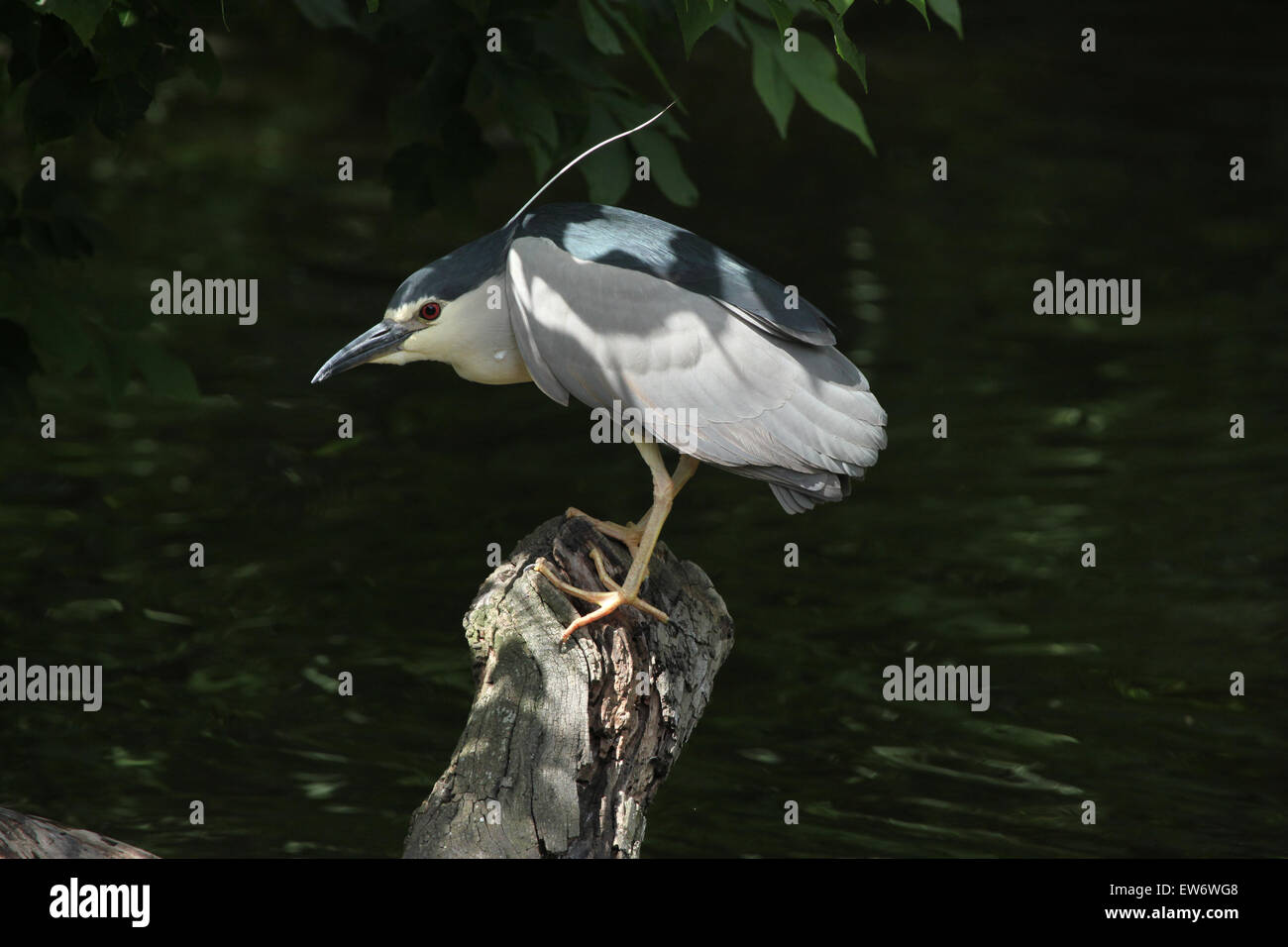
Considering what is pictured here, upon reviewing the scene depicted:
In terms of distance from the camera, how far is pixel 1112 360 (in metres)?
11.7

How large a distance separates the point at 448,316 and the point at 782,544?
441 centimetres

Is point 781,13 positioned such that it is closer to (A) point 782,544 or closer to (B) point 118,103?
(B) point 118,103

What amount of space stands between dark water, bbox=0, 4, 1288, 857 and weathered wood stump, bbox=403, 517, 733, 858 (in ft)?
6.02

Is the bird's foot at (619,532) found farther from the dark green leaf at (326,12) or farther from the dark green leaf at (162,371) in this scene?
Answer: the dark green leaf at (326,12)

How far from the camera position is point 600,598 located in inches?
197

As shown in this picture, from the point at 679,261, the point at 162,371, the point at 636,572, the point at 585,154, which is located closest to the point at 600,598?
the point at 636,572

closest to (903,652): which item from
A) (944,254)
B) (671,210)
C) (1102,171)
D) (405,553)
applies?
(405,553)

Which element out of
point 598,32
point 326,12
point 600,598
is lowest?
point 600,598

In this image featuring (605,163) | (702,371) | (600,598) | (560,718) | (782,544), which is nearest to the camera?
(560,718)

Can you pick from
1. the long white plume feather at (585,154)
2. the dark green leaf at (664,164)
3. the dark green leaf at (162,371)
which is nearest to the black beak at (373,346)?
the long white plume feather at (585,154)

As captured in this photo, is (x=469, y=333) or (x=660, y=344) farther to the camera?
(x=469, y=333)

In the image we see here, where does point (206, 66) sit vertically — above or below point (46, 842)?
above

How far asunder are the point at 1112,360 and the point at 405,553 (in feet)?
16.8

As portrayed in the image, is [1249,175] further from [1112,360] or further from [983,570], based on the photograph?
[983,570]
